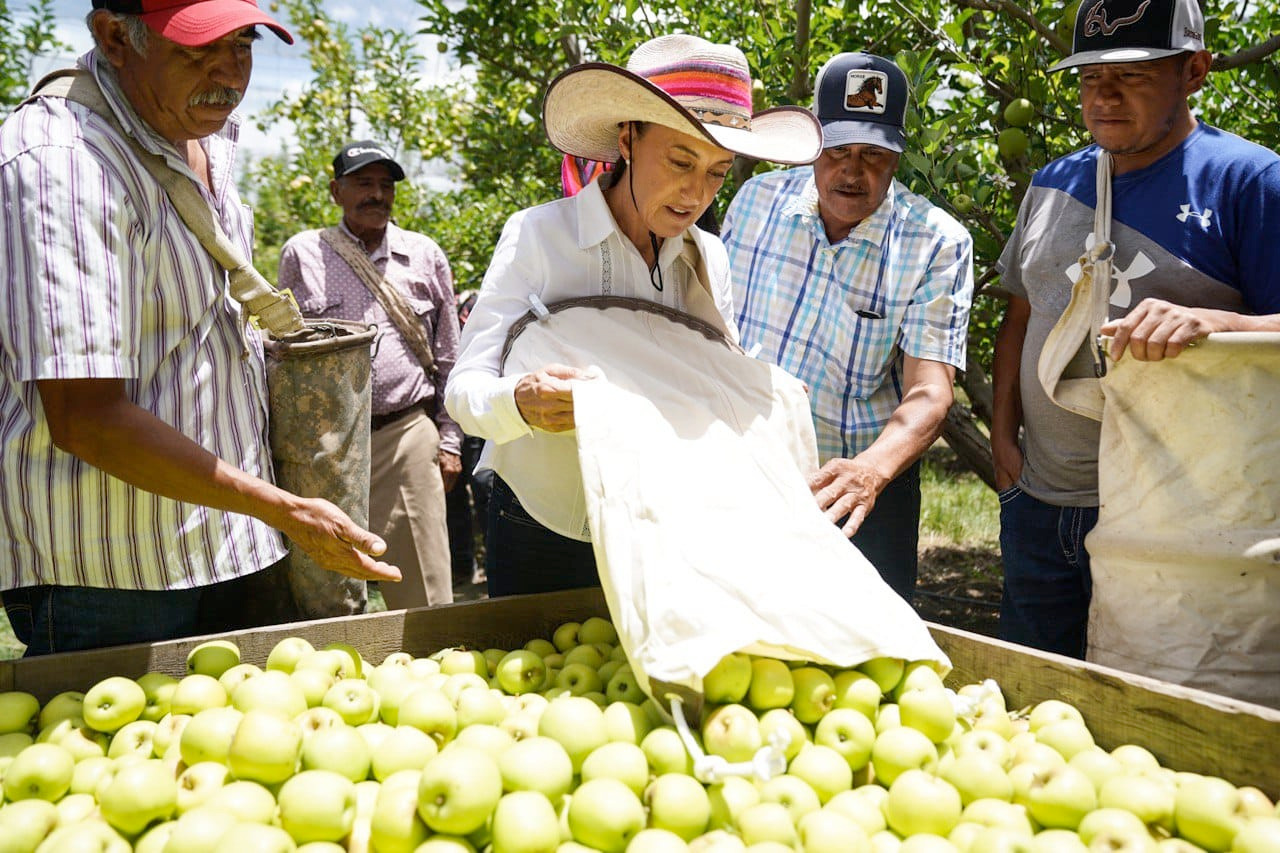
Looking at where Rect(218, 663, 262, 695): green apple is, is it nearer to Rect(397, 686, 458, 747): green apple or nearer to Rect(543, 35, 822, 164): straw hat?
Rect(397, 686, 458, 747): green apple

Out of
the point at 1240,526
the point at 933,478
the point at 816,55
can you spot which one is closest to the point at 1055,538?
the point at 1240,526

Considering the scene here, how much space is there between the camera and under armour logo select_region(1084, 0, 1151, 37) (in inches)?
94.2

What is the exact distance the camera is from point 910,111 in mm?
3252

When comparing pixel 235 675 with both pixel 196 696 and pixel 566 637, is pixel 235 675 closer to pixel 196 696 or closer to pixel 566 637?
pixel 196 696

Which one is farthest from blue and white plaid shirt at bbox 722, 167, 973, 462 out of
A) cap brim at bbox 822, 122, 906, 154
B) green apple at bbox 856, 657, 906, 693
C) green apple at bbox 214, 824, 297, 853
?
green apple at bbox 214, 824, 297, 853

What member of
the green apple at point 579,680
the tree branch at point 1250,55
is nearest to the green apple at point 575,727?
the green apple at point 579,680

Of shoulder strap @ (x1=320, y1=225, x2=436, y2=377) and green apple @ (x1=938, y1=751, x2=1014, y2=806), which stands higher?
shoulder strap @ (x1=320, y1=225, x2=436, y2=377)

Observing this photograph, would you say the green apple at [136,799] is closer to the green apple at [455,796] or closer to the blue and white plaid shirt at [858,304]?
the green apple at [455,796]

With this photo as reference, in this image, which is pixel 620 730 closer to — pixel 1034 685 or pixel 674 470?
pixel 674 470

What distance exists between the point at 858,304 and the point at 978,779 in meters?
1.53

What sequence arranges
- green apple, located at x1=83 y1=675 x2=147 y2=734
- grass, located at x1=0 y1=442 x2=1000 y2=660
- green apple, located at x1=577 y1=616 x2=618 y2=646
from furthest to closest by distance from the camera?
grass, located at x1=0 y1=442 x2=1000 y2=660 < green apple, located at x1=577 y1=616 x2=618 y2=646 < green apple, located at x1=83 y1=675 x2=147 y2=734

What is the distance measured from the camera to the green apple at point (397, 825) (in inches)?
55.0

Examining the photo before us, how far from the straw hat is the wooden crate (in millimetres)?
1099

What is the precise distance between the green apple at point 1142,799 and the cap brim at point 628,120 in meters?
1.33
